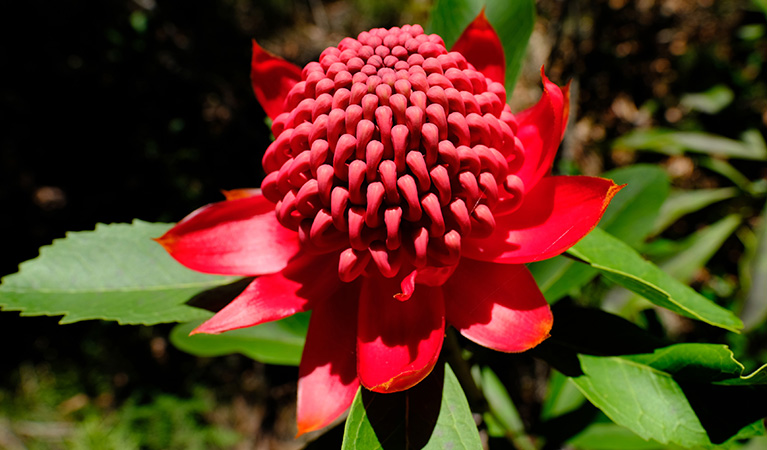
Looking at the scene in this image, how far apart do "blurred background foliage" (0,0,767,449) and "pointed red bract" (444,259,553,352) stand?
1951mm

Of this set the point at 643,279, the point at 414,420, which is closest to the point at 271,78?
the point at 414,420

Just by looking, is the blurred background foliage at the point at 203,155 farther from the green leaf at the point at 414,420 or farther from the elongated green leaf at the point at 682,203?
the green leaf at the point at 414,420

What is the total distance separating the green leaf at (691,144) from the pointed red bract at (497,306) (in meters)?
3.37

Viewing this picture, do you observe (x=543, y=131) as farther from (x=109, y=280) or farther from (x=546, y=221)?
(x=109, y=280)

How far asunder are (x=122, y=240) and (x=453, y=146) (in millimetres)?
1309

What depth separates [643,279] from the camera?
135 cm

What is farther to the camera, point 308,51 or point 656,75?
point 308,51

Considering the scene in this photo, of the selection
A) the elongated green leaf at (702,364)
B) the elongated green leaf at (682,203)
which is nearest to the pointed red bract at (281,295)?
the elongated green leaf at (702,364)

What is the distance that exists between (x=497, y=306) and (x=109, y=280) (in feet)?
4.40

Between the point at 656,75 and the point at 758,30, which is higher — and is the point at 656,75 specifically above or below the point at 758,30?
below

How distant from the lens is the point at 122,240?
184cm

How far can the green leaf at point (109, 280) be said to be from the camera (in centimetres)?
159

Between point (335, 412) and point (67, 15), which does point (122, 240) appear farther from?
point (67, 15)

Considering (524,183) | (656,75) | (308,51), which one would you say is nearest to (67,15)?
(308,51)
